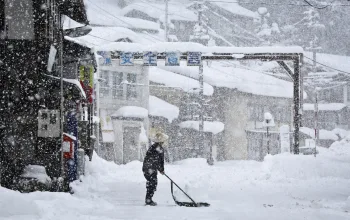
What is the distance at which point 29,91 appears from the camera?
1144 cm

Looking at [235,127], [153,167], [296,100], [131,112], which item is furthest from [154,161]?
[235,127]

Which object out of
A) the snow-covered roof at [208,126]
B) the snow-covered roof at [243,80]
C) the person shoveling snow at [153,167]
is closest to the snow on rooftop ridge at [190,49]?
the person shoveling snow at [153,167]

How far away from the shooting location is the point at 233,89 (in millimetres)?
42781

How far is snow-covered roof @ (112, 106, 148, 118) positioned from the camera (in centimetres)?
3510

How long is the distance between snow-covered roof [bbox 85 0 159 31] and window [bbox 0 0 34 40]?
103 feet

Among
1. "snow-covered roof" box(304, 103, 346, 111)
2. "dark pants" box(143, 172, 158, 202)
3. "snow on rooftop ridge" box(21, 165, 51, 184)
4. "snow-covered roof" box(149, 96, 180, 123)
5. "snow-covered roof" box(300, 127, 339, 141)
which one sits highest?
"snow on rooftop ridge" box(21, 165, 51, 184)

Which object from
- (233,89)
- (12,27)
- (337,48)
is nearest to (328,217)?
(12,27)

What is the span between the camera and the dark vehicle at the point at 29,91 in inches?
438

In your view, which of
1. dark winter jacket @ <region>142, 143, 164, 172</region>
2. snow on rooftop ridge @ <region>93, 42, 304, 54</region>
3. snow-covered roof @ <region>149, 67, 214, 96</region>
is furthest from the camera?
snow-covered roof @ <region>149, 67, 214, 96</region>

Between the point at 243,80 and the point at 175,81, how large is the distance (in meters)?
10.7

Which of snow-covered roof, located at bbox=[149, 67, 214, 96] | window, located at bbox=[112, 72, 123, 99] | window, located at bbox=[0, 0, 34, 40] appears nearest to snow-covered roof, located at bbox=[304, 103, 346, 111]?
snow-covered roof, located at bbox=[149, 67, 214, 96]

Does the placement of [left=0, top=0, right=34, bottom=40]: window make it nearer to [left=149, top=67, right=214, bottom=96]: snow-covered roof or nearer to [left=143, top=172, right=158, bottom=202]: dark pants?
[left=143, top=172, right=158, bottom=202]: dark pants

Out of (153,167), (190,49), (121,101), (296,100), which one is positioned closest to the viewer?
(153,167)

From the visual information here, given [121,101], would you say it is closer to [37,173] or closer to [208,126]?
[208,126]
